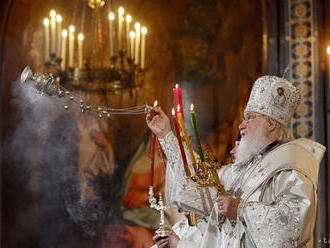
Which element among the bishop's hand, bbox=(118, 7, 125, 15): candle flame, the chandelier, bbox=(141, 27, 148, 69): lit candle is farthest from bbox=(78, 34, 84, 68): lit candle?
the bishop's hand

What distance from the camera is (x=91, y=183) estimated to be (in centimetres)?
602

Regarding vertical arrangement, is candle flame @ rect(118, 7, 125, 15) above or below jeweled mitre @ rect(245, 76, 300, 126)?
above

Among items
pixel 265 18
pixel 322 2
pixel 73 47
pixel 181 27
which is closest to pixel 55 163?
pixel 73 47

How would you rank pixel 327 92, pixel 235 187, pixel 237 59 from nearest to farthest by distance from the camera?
pixel 235 187 < pixel 327 92 < pixel 237 59

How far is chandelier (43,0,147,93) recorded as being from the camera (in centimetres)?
596

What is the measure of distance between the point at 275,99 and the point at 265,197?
58cm

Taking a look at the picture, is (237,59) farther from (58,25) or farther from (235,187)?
(235,187)

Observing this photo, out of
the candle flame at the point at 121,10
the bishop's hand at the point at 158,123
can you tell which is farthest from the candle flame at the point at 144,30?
the bishop's hand at the point at 158,123

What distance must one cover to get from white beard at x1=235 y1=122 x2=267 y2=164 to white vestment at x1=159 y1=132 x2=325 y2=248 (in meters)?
0.04

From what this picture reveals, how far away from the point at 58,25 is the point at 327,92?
254cm

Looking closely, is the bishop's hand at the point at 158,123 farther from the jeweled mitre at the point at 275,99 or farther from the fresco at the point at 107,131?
the fresco at the point at 107,131

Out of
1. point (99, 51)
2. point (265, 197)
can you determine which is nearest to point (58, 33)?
point (99, 51)

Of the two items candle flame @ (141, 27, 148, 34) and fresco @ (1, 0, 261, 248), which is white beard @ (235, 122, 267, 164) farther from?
candle flame @ (141, 27, 148, 34)

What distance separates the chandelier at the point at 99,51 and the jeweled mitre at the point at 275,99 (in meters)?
2.48
